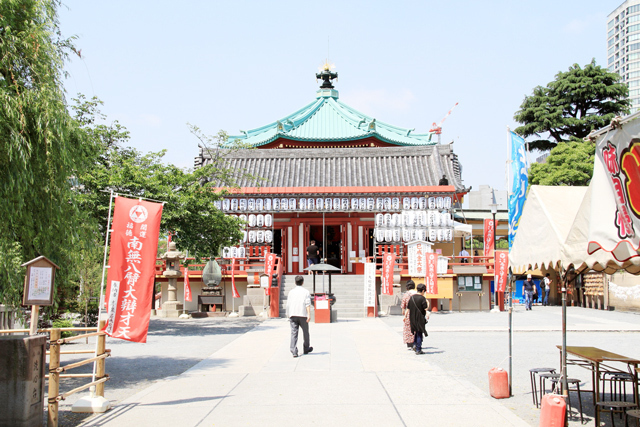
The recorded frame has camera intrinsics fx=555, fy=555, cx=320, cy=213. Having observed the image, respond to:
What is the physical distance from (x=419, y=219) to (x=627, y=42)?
8947 cm

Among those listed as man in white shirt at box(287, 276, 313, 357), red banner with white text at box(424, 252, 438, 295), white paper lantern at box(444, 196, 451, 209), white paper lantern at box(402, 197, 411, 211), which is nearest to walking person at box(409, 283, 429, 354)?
man in white shirt at box(287, 276, 313, 357)

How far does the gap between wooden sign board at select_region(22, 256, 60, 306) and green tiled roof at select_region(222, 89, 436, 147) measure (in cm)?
2677

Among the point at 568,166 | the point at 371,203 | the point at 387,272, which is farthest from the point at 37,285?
the point at 568,166

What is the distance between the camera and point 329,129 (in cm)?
3528

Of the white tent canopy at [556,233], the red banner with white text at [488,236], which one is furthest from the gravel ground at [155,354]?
the red banner with white text at [488,236]

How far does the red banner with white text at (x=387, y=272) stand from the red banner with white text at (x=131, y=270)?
14.6 meters

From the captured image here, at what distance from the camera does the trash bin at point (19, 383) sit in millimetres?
6012

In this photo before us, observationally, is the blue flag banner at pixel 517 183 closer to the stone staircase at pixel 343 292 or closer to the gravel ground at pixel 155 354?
the gravel ground at pixel 155 354

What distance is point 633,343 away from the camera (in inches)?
537

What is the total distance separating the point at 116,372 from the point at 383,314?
1320 centimetres

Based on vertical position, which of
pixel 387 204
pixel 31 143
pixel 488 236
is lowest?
pixel 31 143

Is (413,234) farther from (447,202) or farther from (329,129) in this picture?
(329,129)

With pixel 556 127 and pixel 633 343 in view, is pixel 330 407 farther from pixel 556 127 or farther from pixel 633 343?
pixel 556 127

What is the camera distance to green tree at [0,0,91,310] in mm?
7164
